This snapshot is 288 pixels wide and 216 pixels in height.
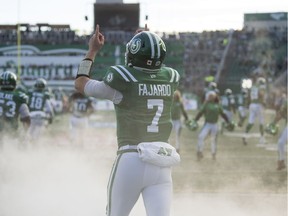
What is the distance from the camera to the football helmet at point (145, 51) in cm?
501

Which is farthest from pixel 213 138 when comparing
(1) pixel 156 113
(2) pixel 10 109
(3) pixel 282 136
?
(1) pixel 156 113

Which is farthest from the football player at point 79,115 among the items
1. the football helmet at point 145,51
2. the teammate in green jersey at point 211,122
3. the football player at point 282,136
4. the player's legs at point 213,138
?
the football helmet at point 145,51

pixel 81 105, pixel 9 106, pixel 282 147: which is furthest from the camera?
pixel 81 105

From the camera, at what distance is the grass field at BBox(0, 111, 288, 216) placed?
27.9 feet

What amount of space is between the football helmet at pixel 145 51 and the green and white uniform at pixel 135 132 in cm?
7

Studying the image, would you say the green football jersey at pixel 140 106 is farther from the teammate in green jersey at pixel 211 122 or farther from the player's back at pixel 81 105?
the player's back at pixel 81 105

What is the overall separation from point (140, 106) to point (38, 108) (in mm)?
10880

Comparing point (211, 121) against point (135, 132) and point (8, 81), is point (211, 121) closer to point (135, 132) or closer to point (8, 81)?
point (8, 81)

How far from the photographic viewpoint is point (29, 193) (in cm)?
956

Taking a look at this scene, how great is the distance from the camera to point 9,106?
1038cm

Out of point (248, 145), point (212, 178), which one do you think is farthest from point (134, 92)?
point (248, 145)

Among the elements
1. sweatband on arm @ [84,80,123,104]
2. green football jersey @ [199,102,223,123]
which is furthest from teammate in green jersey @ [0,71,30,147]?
green football jersey @ [199,102,223,123]

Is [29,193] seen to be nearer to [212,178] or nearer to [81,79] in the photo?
[212,178]

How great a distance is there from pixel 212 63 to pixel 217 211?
37.7m
